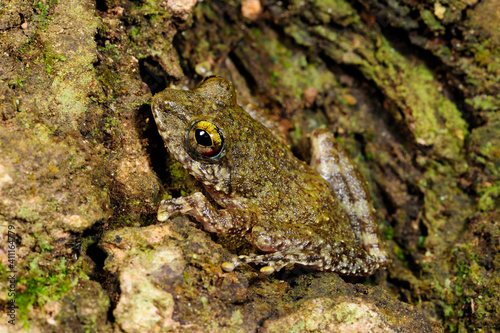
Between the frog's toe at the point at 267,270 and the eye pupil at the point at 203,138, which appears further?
the eye pupil at the point at 203,138

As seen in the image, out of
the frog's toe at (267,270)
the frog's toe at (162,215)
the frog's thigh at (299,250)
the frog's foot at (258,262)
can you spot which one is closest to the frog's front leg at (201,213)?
the frog's toe at (162,215)

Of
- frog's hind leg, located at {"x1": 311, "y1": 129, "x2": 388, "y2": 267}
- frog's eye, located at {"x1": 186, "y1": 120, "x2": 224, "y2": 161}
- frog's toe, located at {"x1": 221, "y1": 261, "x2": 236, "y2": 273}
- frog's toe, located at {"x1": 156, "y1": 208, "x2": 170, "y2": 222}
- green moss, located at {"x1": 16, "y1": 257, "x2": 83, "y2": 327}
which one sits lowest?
green moss, located at {"x1": 16, "y1": 257, "x2": 83, "y2": 327}

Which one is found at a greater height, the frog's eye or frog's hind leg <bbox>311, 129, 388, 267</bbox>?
the frog's eye

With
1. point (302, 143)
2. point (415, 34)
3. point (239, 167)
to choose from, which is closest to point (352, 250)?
point (239, 167)

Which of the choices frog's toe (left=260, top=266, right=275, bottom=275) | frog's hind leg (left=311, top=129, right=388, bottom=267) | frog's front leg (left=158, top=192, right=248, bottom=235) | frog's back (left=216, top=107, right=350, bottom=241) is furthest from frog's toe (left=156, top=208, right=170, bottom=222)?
frog's hind leg (left=311, top=129, right=388, bottom=267)

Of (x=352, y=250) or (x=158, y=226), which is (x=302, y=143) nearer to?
(x=352, y=250)

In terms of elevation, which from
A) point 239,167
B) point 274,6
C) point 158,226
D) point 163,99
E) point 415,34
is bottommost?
point 158,226

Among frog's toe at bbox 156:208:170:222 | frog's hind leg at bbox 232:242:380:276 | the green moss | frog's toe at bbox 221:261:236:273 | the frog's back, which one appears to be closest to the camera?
the green moss

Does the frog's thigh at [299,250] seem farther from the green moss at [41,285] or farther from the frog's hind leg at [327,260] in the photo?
the green moss at [41,285]

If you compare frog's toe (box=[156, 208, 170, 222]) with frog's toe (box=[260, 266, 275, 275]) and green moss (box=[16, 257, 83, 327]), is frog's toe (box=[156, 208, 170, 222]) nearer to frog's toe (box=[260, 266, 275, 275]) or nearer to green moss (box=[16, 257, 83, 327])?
green moss (box=[16, 257, 83, 327])
